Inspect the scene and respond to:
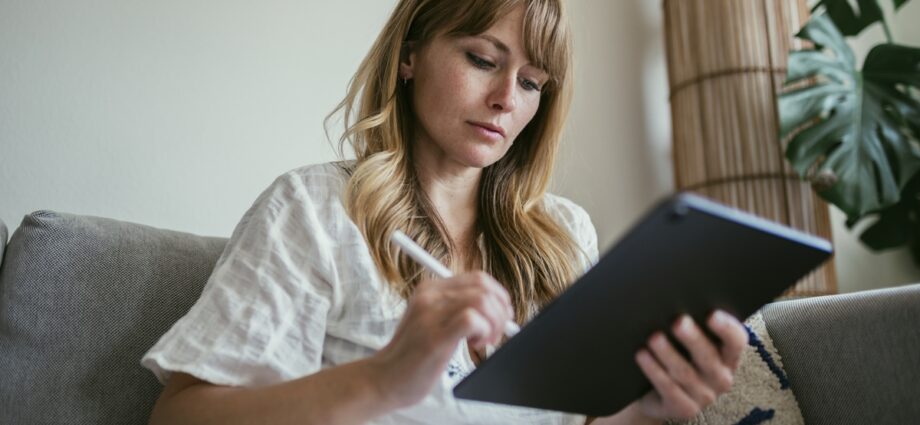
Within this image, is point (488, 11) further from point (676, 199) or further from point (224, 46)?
point (224, 46)

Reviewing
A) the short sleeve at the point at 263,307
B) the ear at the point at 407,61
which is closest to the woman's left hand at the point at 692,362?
the short sleeve at the point at 263,307

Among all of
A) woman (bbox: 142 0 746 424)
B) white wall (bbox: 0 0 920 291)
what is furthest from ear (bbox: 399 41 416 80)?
white wall (bbox: 0 0 920 291)

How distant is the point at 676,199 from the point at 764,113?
1593 mm

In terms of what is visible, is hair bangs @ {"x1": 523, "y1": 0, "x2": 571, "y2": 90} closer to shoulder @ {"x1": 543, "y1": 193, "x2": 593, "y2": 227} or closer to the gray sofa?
shoulder @ {"x1": 543, "y1": 193, "x2": 593, "y2": 227}

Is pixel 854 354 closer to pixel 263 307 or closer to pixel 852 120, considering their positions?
pixel 263 307

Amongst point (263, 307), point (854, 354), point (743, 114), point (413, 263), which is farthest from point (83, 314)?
point (743, 114)

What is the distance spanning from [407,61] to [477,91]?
0.50 ft

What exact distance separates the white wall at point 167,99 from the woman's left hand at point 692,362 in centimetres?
104

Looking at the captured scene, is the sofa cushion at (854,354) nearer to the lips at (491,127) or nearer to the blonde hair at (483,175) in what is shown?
the blonde hair at (483,175)

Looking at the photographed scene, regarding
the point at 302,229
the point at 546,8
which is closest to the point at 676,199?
the point at 302,229

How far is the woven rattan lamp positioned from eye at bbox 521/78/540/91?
0.98m

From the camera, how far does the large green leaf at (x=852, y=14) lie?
1.99 meters

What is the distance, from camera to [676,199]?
0.59 metres

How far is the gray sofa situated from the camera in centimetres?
98
